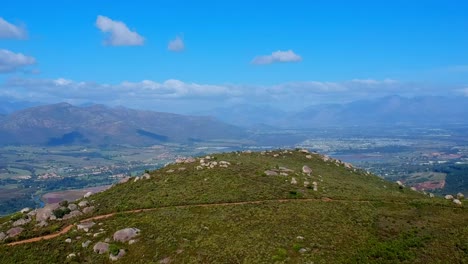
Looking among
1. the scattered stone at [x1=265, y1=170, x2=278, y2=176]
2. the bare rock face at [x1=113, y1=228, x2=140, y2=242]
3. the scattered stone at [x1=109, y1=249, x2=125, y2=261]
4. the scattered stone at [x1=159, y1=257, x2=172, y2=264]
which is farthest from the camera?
the scattered stone at [x1=265, y1=170, x2=278, y2=176]

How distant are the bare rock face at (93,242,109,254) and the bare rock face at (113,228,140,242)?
1.89 meters

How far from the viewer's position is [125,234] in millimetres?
53000

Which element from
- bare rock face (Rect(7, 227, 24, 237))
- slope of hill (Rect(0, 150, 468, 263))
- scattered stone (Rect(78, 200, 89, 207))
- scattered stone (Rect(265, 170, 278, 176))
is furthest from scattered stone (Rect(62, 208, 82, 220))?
scattered stone (Rect(265, 170, 278, 176))

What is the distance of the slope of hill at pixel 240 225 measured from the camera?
47875 millimetres

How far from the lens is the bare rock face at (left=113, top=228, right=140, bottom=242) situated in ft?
172

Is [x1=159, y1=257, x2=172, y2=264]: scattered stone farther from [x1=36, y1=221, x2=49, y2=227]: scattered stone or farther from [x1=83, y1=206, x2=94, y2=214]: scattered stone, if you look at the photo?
[x1=36, y1=221, x2=49, y2=227]: scattered stone

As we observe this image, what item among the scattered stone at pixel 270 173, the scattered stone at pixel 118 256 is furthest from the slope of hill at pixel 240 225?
the scattered stone at pixel 270 173

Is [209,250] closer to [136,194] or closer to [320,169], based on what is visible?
[136,194]

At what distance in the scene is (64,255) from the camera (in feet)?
163

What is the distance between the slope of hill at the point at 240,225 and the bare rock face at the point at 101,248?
0.14m

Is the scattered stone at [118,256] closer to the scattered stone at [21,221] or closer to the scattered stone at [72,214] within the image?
the scattered stone at [72,214]

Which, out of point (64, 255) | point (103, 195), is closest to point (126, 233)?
point (64, 255)

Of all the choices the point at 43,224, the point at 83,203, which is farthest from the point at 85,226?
the point at 83,203

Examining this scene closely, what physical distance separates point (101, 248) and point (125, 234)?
12.2ft
